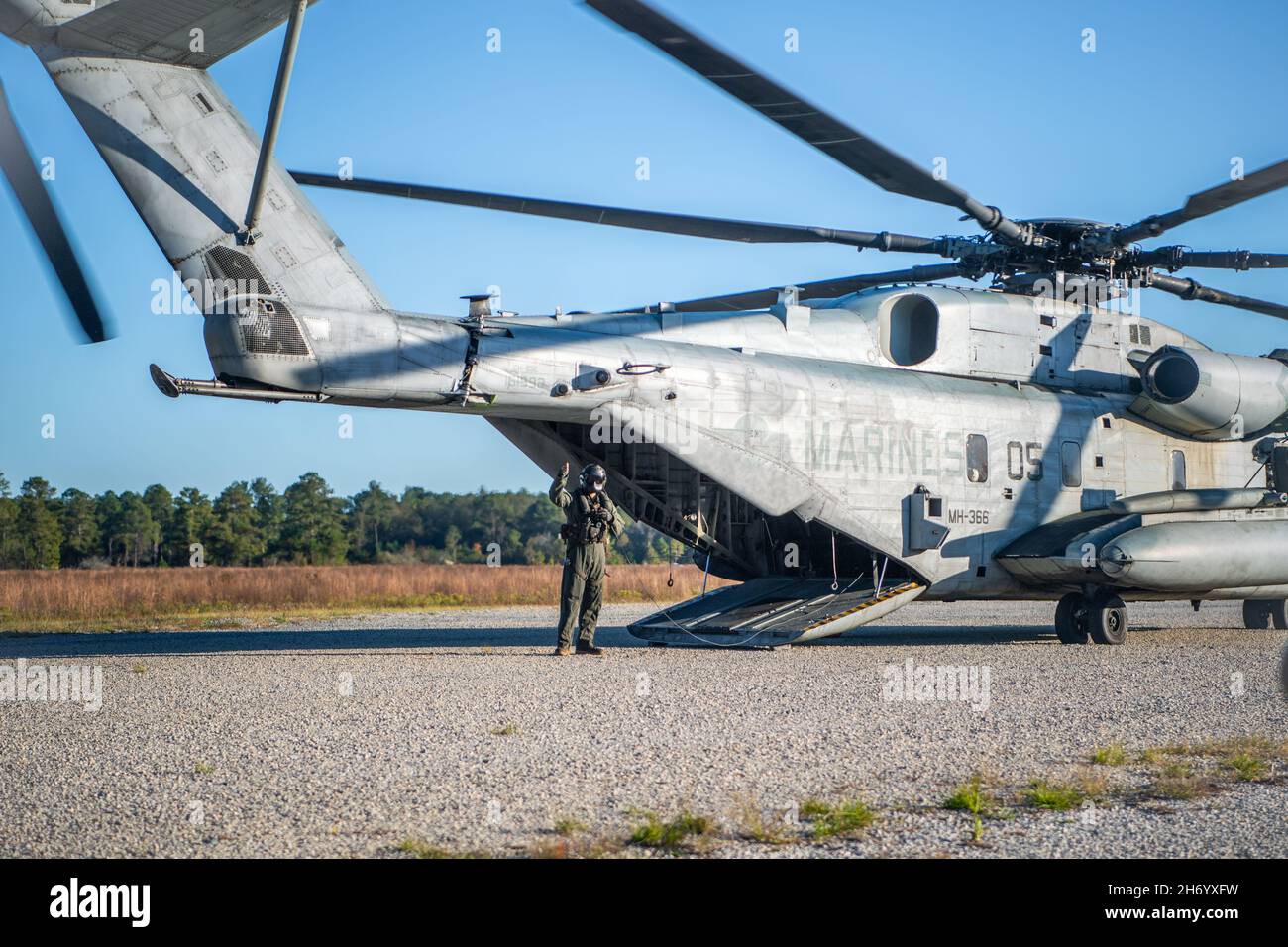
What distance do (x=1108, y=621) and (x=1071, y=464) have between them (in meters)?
2.28

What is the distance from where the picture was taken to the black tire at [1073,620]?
1516 cm

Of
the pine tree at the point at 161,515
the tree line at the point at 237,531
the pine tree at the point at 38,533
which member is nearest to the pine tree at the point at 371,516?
the tree line at the point at 237,531

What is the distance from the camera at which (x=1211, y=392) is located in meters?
16.2

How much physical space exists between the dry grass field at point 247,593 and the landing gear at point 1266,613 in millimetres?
15504

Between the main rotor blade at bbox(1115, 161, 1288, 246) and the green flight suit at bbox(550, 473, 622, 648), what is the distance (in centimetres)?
720

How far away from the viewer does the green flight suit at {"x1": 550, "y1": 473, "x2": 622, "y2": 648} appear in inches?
524

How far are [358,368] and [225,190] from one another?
210 cm

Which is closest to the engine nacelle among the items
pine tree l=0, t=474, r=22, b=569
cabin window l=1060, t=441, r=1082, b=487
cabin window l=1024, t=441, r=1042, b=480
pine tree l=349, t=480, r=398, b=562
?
cabin window l=1060, t=441, r=1082, b=487

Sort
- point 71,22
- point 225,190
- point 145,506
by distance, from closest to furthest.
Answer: point 71,22
point 225,190
point 145,506

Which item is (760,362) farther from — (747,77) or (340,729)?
(340,729)

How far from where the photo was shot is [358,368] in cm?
1152

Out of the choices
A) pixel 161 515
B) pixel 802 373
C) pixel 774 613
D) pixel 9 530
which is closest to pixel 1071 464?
pixel 802 373

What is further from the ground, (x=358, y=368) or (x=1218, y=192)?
Result: (x=1218, y=192)
